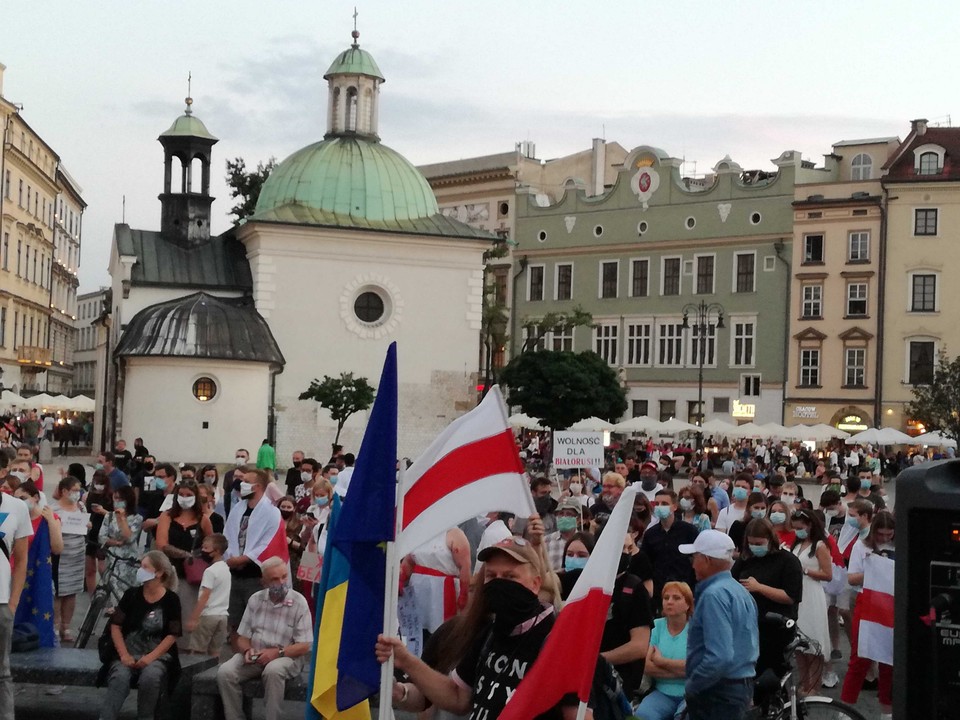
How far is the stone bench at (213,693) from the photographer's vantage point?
34.0 ft

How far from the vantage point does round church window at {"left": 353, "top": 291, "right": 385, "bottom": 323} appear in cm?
4681

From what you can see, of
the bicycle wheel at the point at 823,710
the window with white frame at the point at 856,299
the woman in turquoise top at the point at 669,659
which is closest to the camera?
the bicycle wheel at the point at 823,710

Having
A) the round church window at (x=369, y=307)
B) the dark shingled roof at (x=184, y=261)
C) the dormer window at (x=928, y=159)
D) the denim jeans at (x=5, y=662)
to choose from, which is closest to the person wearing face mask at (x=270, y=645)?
the denim jeans at (x=5, y=662)

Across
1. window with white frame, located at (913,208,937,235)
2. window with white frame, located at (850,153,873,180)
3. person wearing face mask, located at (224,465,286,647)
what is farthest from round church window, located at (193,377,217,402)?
window with white frame, located at (850,153,873,180)

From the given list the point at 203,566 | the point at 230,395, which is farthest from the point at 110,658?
the point at 230,395

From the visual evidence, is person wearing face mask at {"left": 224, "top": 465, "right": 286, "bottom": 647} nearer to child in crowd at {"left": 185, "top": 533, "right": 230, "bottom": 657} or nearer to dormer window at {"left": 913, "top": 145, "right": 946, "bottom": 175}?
child in crowd at {"left": 185, "top": 533, "right": 230, "bottom": 657}

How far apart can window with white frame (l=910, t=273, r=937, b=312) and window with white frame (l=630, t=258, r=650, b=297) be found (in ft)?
39.4

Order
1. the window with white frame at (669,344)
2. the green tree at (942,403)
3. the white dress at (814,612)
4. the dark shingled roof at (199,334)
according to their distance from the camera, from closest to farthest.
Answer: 1. the white dress at (814,612)
2. the dark shingled roof at (199,334)
3. the green tree at (942,403)
4. the window with white frame at (669,344)

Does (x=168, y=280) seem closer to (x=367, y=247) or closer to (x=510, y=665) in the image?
(x=367, y=247)

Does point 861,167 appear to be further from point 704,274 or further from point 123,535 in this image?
point 123,535

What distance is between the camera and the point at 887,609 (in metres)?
10.1

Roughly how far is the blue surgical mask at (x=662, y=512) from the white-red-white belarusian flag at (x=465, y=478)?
697 cm

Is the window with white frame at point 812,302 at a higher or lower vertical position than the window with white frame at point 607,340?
higher

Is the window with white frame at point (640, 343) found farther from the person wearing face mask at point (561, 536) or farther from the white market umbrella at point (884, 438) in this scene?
the person wearing face mask at point (561, 536)
